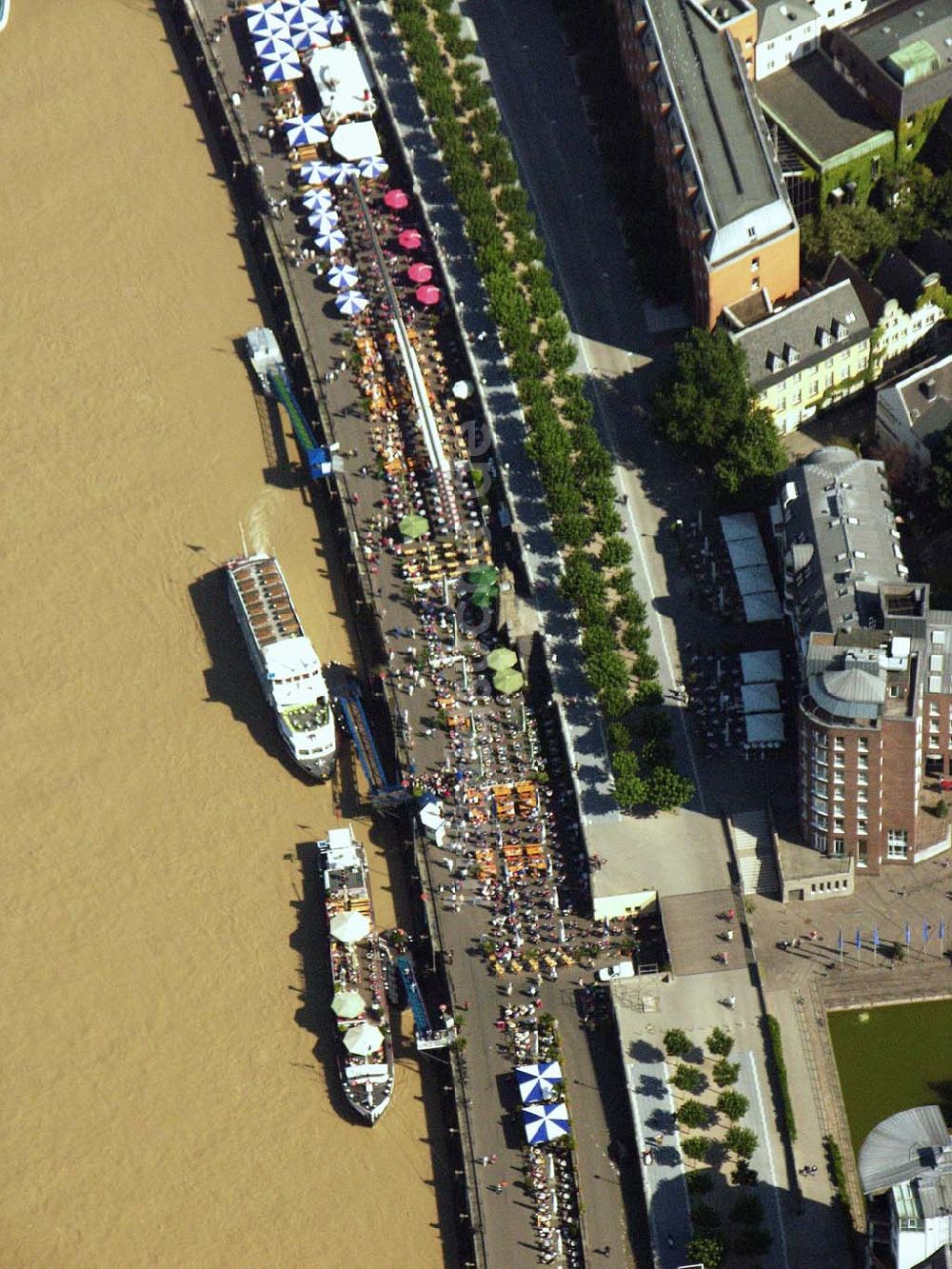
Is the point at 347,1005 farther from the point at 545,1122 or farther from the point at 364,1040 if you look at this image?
the point at 545,1122

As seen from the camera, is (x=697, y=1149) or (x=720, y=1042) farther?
(x=720, y=1042)

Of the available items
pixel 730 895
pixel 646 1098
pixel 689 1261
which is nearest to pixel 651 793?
pixel 730 895

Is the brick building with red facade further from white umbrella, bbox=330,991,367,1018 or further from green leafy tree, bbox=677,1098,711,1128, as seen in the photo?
white umbrella, bbox=330,991,367,1018

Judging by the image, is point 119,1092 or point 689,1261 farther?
point 119,1092

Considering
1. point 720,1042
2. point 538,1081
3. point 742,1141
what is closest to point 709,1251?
point 742,1141

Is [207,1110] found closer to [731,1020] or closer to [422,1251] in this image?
[422,1251]

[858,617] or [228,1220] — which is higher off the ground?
[858,617]

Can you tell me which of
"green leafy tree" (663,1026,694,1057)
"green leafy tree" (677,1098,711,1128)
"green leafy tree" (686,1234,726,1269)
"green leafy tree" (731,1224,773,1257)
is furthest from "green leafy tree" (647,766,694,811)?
"green leafy tree" (686,1234,726,1269)

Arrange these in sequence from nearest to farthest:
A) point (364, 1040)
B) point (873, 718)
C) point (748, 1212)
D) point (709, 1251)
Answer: point (709, 1251), point (748, 1212), point (873, 718), point (364, 1040)
